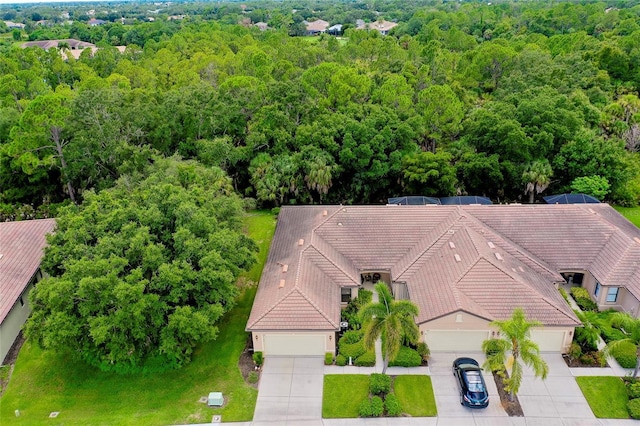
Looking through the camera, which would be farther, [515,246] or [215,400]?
[515,246]

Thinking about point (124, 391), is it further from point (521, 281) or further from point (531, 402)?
point (521, 281)

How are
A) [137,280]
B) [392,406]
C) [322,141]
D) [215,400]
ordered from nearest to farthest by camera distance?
[392,406]
[215,400]
[137,280]
[322,141]

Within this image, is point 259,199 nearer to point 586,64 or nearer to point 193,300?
point 193,300

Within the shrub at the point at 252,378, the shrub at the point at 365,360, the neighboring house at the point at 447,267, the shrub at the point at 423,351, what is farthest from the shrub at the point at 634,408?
the shrub at the point at 252,378

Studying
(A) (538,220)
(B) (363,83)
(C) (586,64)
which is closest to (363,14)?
(C) (586,64)

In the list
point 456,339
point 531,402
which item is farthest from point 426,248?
point 531,402

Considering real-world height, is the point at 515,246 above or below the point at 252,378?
above
